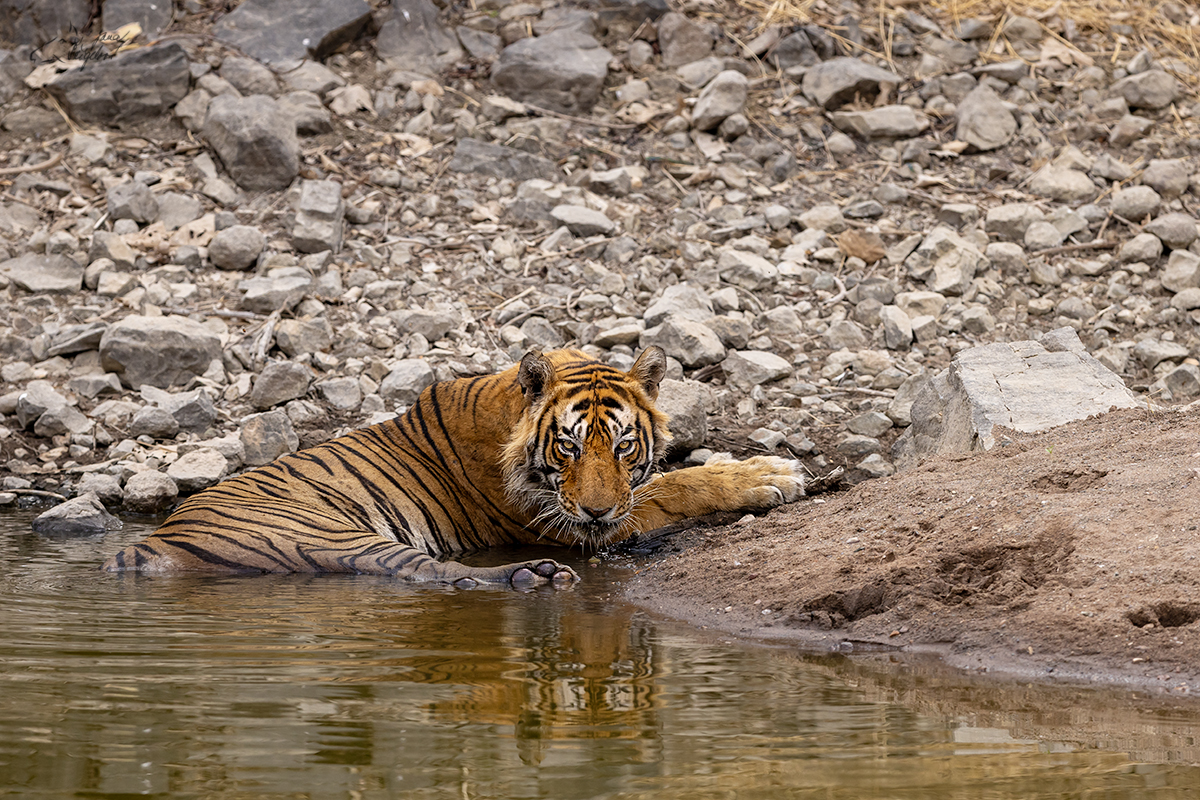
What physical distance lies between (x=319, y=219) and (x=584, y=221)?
178 cm

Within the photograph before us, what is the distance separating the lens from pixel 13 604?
3.66 meters

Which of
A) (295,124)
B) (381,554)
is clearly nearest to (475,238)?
(295,124)

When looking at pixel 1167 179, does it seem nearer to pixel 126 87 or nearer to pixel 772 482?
pixel 772 482

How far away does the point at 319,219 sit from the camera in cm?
798

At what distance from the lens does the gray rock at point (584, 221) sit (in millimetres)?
8156

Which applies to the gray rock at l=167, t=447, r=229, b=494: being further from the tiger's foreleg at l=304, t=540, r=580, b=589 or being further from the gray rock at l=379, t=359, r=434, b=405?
the tiger's foreleg at l=304, t=540, r=580, b=589

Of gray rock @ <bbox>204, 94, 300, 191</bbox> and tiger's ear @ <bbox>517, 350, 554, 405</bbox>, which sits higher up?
gray rock @ <bbox>204, 94, 300, 191</bbox>

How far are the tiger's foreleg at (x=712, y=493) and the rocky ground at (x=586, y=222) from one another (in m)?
0.52

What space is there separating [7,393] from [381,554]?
3340 mm

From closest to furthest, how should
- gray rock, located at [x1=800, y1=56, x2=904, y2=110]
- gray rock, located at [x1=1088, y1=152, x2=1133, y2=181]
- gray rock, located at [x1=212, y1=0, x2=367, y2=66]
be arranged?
gray rock, located at [x1=1088, y1=152, x2=1133, y2=181] → gray rock, located at [x1=800, y1=56, x2=904, y2=110] → gray rock, located at [x1=212, y1=0, x2=367, y2=66]

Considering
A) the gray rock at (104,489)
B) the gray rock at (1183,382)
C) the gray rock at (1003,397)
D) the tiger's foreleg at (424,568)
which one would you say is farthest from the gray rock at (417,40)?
the tiger's foreleg at (424,568)

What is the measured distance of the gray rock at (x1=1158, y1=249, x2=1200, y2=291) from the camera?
741 cm

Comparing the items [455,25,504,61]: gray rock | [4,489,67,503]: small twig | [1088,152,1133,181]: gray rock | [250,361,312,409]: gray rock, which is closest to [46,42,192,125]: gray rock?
[455,25,504,61]: gray rock

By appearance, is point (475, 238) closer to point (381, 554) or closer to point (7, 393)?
point (7, 393)
